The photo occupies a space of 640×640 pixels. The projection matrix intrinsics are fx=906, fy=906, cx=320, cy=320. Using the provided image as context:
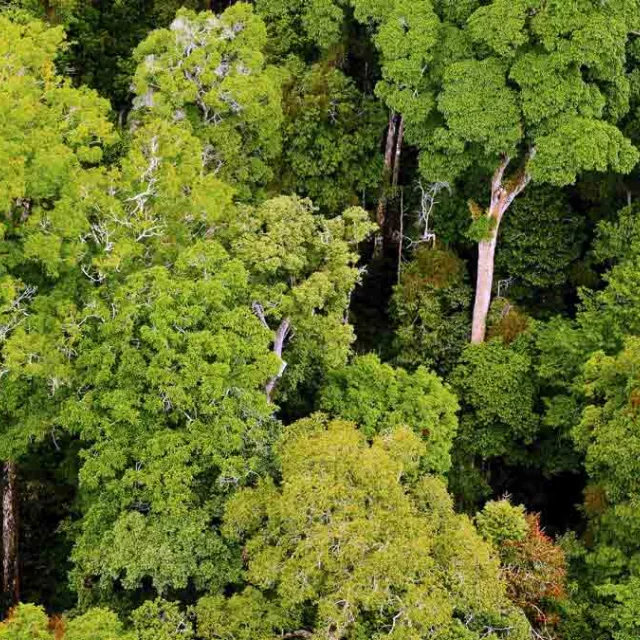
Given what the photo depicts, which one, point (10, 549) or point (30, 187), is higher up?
point (30, 187)

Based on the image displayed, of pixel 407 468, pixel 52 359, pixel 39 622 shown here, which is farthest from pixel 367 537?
pixel 52 359

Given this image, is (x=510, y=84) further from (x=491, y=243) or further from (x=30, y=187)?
(x=30, y=187)

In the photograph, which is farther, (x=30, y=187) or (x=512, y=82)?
(x=512, y=82)

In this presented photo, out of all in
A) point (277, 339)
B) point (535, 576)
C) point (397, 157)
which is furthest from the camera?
point (397, 157)

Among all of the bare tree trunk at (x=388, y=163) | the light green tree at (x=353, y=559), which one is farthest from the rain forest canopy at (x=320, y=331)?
the bare tree trunk at (x=388, y=163)

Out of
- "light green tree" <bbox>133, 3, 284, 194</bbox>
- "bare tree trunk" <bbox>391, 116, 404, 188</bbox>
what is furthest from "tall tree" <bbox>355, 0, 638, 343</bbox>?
"bare tree trunk" <bbox>391, 116, 404, 188</bbox>

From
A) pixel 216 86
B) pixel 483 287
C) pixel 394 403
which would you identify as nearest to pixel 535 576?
pixel 394 403

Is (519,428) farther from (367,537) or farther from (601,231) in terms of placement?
(367,537)
